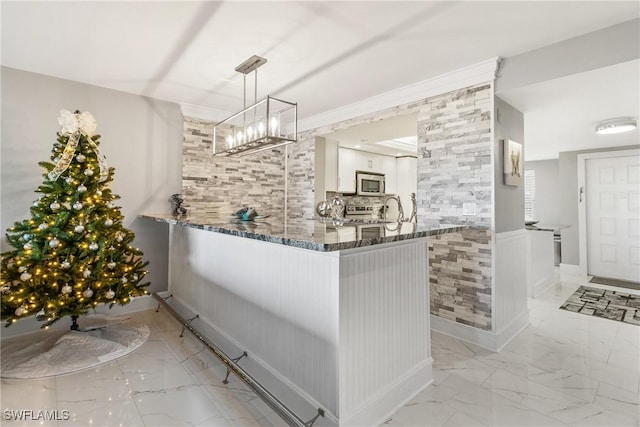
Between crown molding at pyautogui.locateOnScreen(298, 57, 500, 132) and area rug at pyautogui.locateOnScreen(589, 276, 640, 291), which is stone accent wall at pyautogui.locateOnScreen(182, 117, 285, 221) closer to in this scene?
crown molding at pyautogui.locateOnScreen(298, 57, 500, 132)

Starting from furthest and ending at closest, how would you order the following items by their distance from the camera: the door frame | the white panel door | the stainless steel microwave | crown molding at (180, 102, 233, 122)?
the stainless steel microwave, the door frame, the white panel door, crown molding at (180, 102, 233, 122)

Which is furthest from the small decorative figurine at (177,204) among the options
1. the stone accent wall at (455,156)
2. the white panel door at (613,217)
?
the white panel door at (613,217)

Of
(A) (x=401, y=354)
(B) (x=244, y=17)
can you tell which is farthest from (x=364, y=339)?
(B) (x=244, y=17)

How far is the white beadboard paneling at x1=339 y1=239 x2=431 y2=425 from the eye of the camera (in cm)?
151

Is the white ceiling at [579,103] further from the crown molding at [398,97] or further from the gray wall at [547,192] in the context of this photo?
the gray wall at [547,192]

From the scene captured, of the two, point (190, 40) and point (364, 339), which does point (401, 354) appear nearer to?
point (364, 339)

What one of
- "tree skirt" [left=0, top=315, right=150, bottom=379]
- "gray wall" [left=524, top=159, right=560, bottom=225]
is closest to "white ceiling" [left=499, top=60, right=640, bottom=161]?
"gray wall" [left=524, top=159, right=560, bottom=225]

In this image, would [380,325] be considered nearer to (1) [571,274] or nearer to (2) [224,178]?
(2) [224,178]

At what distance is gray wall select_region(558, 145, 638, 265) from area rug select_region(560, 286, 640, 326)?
113cm

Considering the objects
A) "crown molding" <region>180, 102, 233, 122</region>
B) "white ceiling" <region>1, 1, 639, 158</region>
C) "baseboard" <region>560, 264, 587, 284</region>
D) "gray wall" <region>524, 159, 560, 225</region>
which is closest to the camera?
"white ceiling" <region>1, 1, 639, 158</region>

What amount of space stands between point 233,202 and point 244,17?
2554mm

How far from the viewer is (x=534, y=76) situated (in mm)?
2434

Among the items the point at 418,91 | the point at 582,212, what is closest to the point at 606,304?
the point at 582,212

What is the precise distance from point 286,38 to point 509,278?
2.79 meters
